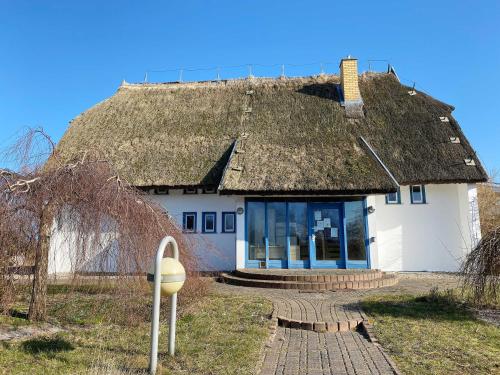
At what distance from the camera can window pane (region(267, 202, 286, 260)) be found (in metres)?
13.1

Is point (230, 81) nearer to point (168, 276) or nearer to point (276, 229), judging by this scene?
point (276, 229)

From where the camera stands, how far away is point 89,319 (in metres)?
6.99

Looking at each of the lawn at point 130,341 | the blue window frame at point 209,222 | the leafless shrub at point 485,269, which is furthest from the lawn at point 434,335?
the blue window frame at point 209,222

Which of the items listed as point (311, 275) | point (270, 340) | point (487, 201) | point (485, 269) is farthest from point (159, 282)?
point (487, 201)

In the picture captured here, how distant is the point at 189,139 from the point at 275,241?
19.8 ft

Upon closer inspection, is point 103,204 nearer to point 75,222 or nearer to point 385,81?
point 75,222

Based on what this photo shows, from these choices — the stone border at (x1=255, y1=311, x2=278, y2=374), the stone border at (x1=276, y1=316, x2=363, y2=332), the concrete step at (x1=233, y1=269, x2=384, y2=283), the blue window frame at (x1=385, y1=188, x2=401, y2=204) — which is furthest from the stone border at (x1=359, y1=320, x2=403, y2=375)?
the blue window frame at (x1=385, y1=188, x2=401, y2=204)

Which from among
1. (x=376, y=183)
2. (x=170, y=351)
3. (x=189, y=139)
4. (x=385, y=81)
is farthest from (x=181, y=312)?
(x=385, y=81)

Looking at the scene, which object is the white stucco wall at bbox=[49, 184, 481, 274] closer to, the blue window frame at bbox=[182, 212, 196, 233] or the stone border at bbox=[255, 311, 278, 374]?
the blue window frame at bbox=[182, 212, 196, 233]

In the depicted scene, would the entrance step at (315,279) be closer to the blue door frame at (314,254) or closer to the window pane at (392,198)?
the blue door frame at (314,254)

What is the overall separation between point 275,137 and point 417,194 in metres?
6.00

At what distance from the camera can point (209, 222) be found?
14438 mm

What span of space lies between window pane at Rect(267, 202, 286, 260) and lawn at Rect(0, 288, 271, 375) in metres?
4.74

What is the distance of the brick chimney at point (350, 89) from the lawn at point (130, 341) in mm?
11067
